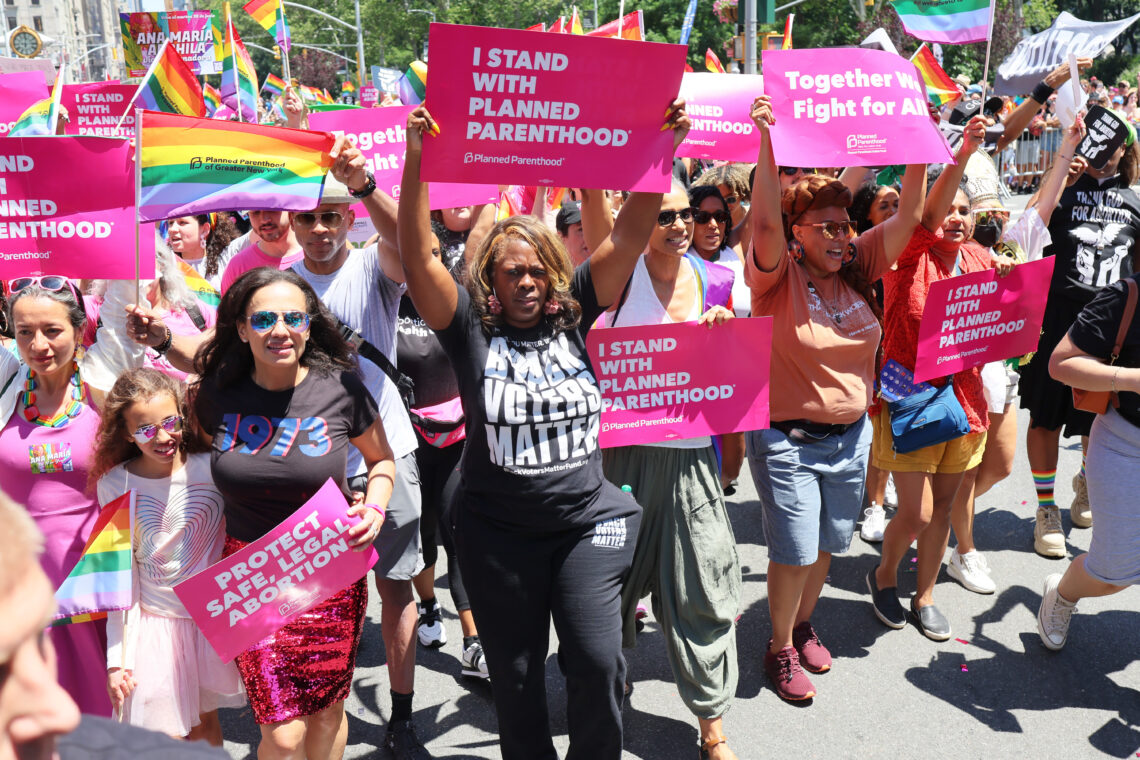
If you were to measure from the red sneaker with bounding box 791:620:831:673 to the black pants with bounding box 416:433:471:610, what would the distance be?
1427 mm

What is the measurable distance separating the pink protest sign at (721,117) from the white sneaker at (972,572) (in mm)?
2308

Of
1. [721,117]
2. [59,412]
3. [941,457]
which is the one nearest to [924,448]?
[941,457]

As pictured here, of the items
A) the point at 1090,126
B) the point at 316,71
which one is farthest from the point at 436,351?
the point at 316,71

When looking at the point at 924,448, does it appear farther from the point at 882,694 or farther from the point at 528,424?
the point at 528,424

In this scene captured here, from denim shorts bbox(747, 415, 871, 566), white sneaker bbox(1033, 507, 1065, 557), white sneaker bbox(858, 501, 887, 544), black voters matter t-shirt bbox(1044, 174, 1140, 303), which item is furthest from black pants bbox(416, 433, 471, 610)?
black voters matter t-shirt bbox(1044, 174, 1140, 303)

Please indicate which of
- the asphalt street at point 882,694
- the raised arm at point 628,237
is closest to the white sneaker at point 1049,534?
the asphalt street at point 882,694

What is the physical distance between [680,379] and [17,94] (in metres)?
3.83

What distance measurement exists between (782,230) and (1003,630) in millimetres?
2228

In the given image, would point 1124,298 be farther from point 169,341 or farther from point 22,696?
point 22,696

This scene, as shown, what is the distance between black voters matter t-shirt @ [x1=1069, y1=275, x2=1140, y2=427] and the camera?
3684 mm

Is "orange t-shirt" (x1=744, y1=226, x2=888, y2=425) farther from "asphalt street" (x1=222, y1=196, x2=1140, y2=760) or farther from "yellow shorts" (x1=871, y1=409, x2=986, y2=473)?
"asphalt street" (x1=222, y1=196, x2=1140, y2=760)

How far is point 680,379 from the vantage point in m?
3.70

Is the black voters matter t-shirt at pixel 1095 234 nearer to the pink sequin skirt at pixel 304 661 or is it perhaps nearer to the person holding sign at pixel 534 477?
the person holding sign at pixel 534 477

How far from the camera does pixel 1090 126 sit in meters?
5.11
